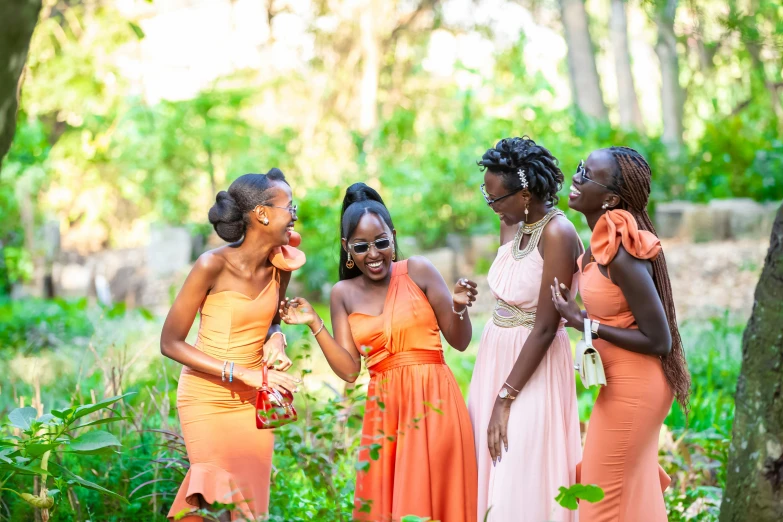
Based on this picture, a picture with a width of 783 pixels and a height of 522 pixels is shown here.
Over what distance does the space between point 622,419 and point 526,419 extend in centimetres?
43

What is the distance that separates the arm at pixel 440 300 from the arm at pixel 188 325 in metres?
0.73

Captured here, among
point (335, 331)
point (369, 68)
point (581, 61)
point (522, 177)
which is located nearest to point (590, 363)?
point (522, 177)

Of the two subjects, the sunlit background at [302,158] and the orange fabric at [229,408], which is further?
the sunlit background at [302,158]

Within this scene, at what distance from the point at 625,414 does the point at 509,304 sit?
27.4 inches

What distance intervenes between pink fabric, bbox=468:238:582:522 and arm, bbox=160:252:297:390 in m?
0.91

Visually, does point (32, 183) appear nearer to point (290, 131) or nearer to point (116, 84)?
point (116, 84)

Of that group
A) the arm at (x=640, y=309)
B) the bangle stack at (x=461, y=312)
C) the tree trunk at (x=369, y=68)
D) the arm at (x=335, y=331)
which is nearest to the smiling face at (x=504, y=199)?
the bangle stack at (x=461, y=312)

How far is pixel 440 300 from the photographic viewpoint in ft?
12.1

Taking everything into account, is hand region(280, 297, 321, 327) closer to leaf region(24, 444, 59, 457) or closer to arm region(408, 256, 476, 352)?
arm region(408, 256, 476, 352)

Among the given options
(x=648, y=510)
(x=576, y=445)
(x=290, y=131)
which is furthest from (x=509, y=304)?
(x=290, y=131)

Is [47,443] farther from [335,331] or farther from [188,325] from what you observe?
[335,331]

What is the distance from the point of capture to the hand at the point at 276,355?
3582 mm

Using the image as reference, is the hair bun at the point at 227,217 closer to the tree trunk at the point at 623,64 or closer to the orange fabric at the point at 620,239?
the orange fabric at the point at 620,239

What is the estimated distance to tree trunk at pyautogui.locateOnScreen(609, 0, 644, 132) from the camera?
23.4m
